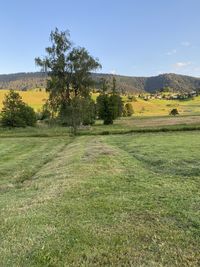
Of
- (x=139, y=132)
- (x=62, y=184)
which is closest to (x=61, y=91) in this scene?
(x=139, y=132)

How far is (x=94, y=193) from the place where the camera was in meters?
13.9

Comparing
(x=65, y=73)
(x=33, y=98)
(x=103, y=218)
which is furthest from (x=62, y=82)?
(x=33, y=98)

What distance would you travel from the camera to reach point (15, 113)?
7562cm

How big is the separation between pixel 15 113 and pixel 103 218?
67334 mm

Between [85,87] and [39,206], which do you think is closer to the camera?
[39,206]

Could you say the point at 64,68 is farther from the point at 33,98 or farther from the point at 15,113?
the point at 33,98

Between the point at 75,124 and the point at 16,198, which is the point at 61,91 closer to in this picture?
the point at 75,124

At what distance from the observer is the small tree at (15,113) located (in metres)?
74.9

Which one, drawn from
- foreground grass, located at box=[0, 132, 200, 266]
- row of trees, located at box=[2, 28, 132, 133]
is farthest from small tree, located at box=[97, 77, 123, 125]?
foreground grass, located at box=[0, 132, 200, 266]

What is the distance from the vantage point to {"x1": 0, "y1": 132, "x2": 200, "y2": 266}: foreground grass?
823 cm

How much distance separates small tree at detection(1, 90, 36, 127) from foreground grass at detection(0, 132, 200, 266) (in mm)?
57506

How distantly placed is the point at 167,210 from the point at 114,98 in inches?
3071

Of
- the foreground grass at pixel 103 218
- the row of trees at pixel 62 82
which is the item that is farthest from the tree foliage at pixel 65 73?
the foreground grass at pixel 103 218

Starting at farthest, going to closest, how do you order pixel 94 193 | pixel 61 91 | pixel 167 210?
pixel 61 91 < pixel 94 193 < pixel 167 210
